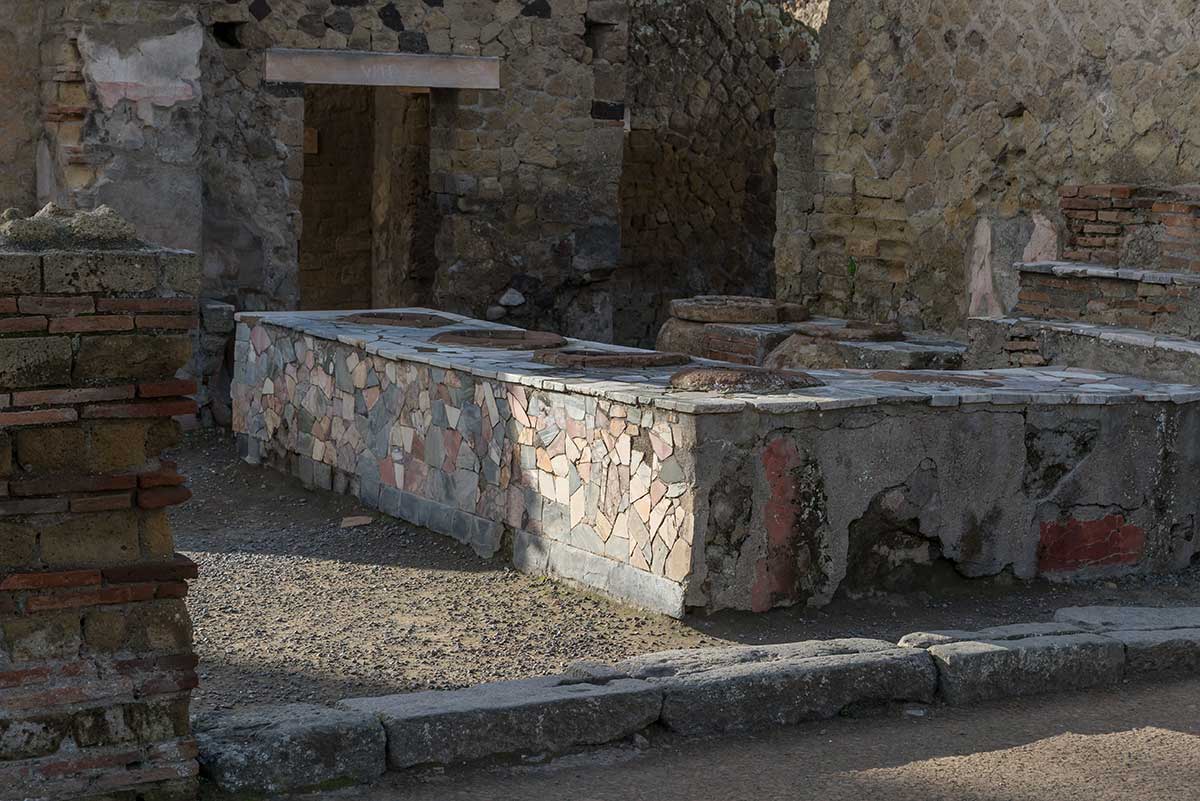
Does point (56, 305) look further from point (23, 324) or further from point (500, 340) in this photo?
point (500, 340)

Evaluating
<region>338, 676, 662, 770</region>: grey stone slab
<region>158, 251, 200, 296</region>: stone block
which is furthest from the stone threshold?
<region>158, 251, 200, 296</region>: stone block

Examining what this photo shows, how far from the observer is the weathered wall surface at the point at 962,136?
789 centimetres

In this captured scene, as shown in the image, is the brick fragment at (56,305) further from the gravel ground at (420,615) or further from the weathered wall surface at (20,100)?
the weathered wall surface at (20,100)

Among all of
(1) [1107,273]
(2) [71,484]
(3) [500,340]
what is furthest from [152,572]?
(1) [1107,273]

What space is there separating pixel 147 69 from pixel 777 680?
551 centimetres

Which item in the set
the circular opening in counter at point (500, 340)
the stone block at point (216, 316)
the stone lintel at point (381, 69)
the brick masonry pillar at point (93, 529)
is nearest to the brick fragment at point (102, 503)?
the brick masonry pillar at point (93, 529)

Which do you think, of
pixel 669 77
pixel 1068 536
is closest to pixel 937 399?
pixel 1068 536

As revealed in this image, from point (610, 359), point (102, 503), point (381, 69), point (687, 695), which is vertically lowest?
point (687, 695)

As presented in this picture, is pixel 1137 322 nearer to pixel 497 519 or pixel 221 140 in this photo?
pixel 497 519

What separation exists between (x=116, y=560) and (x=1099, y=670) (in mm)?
2782

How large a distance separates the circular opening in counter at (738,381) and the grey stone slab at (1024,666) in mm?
1164

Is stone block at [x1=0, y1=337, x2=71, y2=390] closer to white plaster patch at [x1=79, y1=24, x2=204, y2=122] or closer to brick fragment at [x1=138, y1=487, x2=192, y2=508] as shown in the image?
brick fragment at [x1=138, y1=487, x2=192, y2=508]

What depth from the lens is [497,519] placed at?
6.22 metres

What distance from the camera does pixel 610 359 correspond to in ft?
21.2
